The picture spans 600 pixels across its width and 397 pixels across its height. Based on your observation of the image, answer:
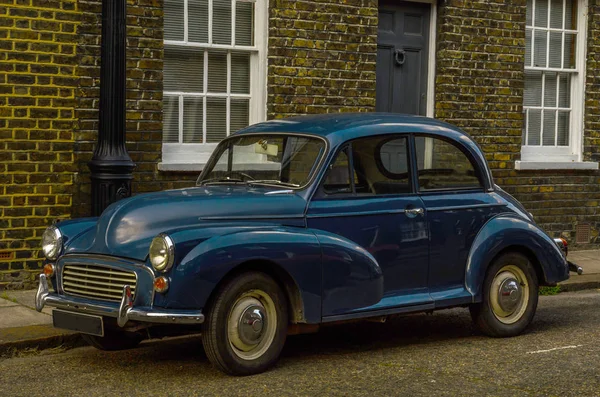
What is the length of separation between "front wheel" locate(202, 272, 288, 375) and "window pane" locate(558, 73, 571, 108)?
827cm

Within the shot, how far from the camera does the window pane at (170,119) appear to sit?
10.8m

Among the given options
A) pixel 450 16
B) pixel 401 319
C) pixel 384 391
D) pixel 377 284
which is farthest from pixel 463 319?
pixel 450 16

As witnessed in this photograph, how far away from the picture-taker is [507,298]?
805cm

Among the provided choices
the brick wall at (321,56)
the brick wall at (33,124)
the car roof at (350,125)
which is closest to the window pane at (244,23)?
the brick wall at (321,56)

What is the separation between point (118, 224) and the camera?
6.64 meters

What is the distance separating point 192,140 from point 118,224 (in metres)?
4.39

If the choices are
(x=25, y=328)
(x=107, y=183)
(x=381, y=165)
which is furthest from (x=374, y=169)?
(x=25, y=328)

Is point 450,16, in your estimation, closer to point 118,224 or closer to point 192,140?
→ point 192,140

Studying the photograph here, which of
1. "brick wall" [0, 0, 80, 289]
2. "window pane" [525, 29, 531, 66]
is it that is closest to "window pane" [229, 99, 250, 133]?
"brick wall" [0, 0, 80, 289]

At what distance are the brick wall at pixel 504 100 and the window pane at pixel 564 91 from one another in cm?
25

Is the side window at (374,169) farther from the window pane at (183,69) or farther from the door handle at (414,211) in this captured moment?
the window pane at (183,69)

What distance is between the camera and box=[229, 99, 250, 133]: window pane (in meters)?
11.2

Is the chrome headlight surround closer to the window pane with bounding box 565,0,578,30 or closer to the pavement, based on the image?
the pavement

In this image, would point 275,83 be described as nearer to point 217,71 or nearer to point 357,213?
point 217,71
